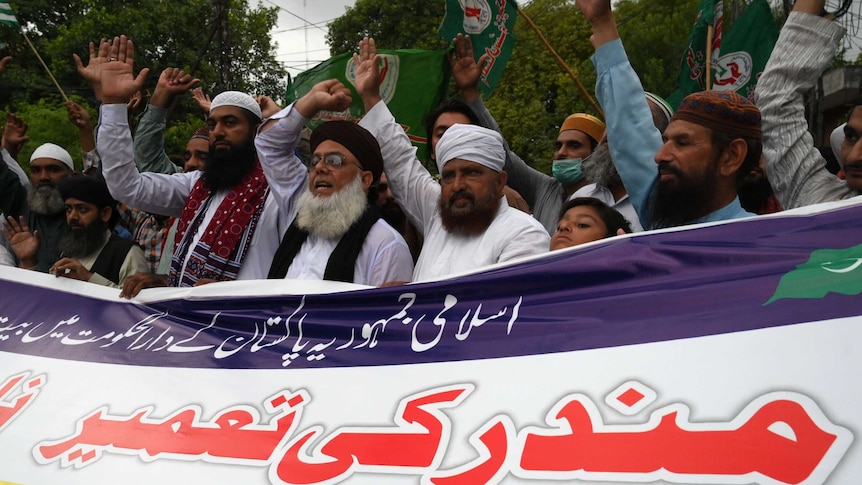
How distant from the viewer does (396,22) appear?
2500cm

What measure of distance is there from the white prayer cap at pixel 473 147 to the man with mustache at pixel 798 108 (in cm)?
107

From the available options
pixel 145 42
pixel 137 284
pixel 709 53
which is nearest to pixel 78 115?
pixel 137 284

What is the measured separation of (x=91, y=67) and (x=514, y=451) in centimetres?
339

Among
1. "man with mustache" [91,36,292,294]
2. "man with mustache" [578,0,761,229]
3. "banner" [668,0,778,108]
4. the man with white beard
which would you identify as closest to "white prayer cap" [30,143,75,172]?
"man with mustache" [91,36,292,294]

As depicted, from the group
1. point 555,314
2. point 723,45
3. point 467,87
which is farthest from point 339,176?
point 723,45

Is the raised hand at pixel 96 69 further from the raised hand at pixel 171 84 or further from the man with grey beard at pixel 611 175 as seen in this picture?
the man with grey beard at pixel 611 175

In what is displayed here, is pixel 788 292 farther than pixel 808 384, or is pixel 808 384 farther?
pixel 788 292

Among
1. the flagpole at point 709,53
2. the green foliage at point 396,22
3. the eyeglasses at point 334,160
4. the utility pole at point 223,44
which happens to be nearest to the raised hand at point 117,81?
the eyeglasses at point 334,160

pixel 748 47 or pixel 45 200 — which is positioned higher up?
pixel 748 47

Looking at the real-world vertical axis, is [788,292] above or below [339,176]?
below

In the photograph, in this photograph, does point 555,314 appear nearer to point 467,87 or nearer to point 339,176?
point 339,176

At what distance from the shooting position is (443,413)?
2.17 m

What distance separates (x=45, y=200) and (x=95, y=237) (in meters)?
0.75

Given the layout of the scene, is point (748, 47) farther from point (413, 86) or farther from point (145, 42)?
point (145, 42)
